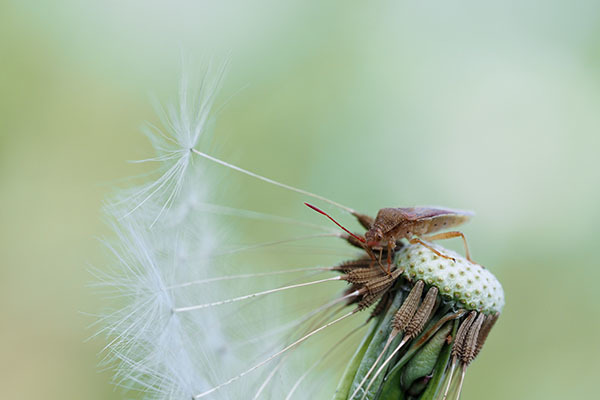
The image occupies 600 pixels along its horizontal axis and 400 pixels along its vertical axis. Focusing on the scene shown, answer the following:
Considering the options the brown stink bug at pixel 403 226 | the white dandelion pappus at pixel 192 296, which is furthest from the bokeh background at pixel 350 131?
the brown stink bug at pixel 403 226

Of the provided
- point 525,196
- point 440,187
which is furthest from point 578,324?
point 440,187

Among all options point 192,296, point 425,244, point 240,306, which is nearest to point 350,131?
point 240,306

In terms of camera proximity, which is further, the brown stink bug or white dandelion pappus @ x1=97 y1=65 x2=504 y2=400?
the brown stink bug

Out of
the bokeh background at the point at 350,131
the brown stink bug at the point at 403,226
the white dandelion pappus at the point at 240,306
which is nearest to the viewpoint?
the white dandelion pappus at the point at 240,306

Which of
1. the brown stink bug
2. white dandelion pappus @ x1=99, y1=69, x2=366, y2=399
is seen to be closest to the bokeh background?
white dandelion pappus @ x1=99, y1=69, x2=366, y2=399

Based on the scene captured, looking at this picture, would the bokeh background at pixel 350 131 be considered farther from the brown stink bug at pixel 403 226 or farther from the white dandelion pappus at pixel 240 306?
the brown stink bug at pixel 403 226

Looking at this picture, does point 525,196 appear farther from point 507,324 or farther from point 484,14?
point 484,14

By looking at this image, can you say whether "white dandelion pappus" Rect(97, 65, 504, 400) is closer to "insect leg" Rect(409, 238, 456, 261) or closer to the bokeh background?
"insect leg" Rect(409, 238, 456, 261)

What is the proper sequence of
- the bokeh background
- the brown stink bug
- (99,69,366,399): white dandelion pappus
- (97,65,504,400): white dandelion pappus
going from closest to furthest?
1. (97,65,504,400): white dandelion pappus
2. the brown stink bug
3. (99,69,366,399): white dandelion pappus
4. the bokeh background
